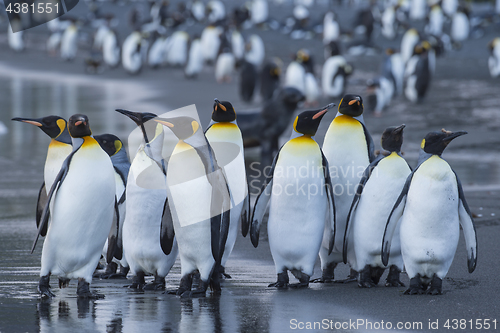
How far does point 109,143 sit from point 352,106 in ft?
5.98

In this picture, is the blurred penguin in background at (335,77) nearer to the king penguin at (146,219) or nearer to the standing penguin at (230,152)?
the standing penguin at (230,152)

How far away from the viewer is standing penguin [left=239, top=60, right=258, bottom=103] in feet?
55.5

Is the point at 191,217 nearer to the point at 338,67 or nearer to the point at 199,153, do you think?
the point at 199,153

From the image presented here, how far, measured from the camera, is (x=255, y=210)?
4.89 metres

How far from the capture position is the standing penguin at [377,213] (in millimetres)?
4789

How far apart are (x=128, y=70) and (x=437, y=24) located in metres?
11.2

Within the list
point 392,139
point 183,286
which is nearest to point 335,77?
point 392,139

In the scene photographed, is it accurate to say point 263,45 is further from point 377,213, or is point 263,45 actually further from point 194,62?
point 377,213

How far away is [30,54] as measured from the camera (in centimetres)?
2689

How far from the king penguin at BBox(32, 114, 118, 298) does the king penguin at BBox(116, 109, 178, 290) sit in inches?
11.5

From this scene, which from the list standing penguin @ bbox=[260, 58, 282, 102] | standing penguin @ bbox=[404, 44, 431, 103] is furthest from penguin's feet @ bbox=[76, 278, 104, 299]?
standing penguin @ bbox=[404, 44, 431, 103]

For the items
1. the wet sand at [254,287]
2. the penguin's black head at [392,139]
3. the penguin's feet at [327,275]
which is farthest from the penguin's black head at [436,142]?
the penguin's feet at [327,275]

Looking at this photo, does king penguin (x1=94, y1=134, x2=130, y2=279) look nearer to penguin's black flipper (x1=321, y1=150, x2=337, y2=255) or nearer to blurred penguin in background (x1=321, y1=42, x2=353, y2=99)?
penguin's black flipper (x1=321, y1=150, x2=337, y2=255)

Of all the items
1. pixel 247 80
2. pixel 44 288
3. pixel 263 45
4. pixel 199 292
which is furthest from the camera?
pixel 263 45
